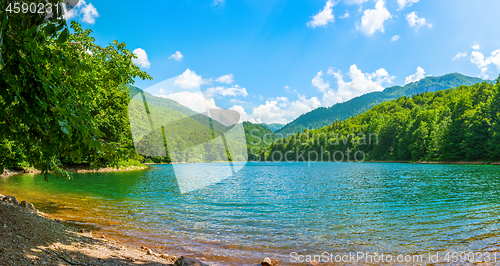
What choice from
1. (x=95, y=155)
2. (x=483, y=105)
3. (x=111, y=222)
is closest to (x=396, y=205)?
(x=111, y=222)

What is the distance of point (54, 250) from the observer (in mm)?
6453

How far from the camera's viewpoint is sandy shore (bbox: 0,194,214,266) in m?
5.55

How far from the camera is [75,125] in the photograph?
373 cm

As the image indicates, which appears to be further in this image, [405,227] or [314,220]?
[314,220]

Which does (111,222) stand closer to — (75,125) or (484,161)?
(75,125)

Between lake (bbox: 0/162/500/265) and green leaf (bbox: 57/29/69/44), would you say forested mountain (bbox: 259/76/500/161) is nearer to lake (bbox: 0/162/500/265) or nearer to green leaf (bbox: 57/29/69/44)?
lake (bbox: 0/162/500/265)

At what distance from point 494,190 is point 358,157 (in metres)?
132

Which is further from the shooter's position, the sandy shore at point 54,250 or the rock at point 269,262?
the rock at point 269,262

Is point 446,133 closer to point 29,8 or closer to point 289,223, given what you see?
point 289,223

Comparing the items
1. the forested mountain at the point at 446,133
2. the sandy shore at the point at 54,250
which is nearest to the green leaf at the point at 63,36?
the sandy shore at the point at 54,250

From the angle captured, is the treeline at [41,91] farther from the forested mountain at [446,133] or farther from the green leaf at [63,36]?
the forested mountain at [446,133]

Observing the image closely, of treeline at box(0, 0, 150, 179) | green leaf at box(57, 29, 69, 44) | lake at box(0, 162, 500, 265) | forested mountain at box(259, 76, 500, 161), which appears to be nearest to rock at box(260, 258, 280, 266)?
lake at box(0, 162, 500, 265)

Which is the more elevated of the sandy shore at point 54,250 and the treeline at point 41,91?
the treeline at point 41,91

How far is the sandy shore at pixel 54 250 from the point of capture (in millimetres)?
5555
